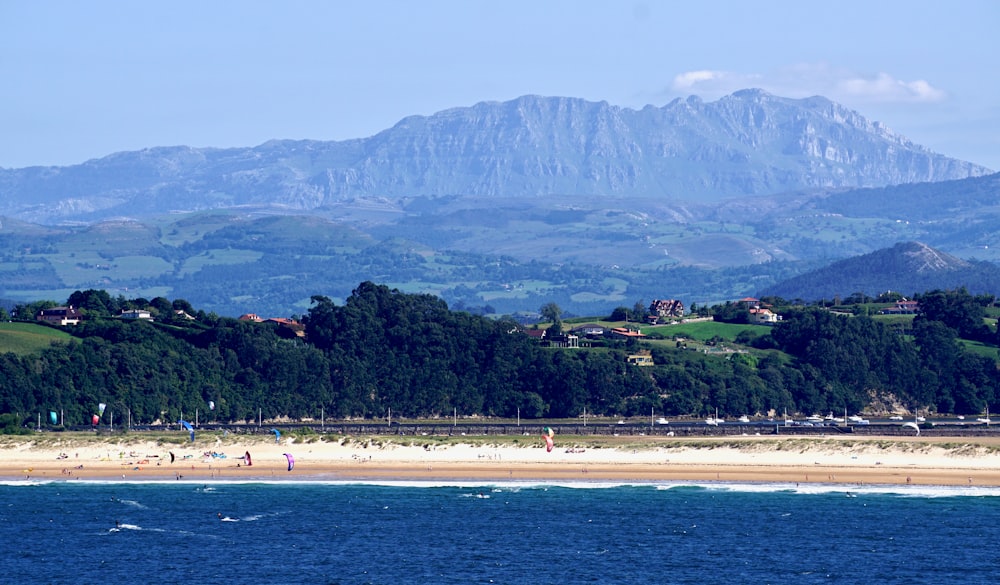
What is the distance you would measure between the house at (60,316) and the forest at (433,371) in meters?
3.15

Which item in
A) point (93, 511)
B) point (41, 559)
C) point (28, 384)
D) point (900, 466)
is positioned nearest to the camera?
point (41, 559)

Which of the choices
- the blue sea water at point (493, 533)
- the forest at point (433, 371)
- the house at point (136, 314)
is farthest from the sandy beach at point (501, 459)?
the house at point (136, 314)

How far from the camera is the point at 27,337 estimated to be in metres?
147

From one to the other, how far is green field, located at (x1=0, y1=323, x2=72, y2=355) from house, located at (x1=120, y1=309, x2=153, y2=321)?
14579mm

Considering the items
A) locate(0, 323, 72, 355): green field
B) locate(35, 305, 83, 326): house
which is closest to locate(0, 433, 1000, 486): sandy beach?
locate(0, 323, 72, 355): green field

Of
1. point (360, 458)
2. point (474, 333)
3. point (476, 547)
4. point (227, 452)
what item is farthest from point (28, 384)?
point (476, 547)

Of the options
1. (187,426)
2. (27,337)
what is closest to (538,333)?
(27,337)

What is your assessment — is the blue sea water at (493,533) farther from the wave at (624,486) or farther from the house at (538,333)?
the house at (538,333)

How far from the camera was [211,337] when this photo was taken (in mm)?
154375

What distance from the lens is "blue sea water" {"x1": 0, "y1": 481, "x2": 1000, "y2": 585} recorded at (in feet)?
247

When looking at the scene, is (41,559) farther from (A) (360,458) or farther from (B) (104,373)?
(B) (104,373)

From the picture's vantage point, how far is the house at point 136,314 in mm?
172125

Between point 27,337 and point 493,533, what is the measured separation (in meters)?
74.7

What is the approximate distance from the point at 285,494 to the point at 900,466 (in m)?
39.6
